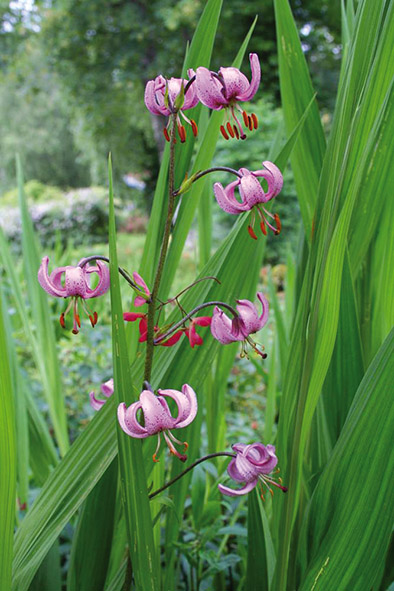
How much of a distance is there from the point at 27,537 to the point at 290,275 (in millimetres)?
718

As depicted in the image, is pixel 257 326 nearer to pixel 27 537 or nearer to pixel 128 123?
pixel 27 537

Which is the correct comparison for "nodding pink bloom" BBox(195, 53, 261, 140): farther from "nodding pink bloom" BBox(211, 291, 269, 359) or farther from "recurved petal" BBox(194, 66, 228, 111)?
"nodding pink bloom" BBox(211, 291, 269, 359)

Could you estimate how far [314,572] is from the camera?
1.42 feet

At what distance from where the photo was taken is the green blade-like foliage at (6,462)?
1.30 ft

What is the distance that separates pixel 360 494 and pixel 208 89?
29 centimetres

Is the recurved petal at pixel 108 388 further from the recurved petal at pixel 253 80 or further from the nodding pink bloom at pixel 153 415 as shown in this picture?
the recurved petal at pixel 253 80

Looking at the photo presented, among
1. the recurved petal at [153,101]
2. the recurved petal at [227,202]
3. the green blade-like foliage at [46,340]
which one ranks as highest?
the recurved petal at [153,101]

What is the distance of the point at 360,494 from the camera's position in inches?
15.6

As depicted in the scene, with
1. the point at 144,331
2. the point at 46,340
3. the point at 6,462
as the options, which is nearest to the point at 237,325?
the point at 144,331

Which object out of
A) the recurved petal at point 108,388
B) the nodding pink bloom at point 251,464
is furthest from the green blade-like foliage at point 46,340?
the nodding pink bloom at point 251,464

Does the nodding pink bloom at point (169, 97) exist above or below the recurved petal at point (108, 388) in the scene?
above

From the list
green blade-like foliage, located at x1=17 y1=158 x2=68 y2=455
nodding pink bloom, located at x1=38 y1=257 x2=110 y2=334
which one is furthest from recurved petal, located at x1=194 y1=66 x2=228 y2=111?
green blade-like foliage, located at x1=17 y1=158 x2=68 y2=455

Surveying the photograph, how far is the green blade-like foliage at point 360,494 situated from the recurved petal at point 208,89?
0.65ft

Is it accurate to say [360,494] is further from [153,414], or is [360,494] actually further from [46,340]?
[46,340]
